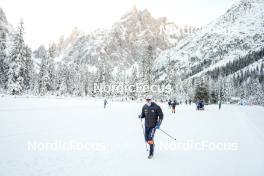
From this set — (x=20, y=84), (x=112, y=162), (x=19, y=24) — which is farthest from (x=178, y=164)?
(x=19, y=24)

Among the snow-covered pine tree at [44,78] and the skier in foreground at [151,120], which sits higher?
the snow-covered pine tree at [44,78]

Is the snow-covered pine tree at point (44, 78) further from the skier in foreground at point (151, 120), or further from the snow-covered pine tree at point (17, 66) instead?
the skier in foreground at point (151, 120)

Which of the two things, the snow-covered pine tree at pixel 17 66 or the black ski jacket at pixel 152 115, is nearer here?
the black ski jacket at pixel 152 115

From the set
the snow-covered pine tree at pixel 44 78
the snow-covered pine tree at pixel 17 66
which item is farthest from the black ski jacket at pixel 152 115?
the snow-covered pine tree at pixel 44 78

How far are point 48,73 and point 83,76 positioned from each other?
126 feet

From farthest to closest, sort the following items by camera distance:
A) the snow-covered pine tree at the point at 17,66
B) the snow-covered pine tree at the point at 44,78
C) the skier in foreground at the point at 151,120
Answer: the snow-covered pine tree at the point at 44,78, the snow-covered pine tree at the point at 17,66, the skier in foreground at the point at 151,120

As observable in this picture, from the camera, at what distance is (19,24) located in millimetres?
45094

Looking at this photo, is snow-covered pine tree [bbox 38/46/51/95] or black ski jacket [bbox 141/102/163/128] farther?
snow-covered pine tree [bbox 38/46/51/95]

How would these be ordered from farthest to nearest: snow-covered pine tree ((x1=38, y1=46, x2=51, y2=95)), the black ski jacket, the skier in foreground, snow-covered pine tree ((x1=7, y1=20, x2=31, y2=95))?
snow-covered pine tree ((x1=38, y1=46, x2=51, y2=95))
snow-covered pine tree ((x1=7, y1=20, x2=31, y2=95))
the black ski jacket
the skier in foreground

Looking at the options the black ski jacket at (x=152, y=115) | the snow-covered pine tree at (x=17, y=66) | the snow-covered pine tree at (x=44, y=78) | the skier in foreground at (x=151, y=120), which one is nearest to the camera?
the skier in foreground at (x=151, y=120)

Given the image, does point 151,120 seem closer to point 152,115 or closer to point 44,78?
point 152,115

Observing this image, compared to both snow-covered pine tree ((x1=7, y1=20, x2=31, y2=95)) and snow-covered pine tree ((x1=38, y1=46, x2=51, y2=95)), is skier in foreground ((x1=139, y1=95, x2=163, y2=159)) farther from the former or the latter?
snow-covered pine tree ((x1=38, y1=46, x2=51, y2=95))

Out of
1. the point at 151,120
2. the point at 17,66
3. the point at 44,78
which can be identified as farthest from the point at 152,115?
the point at 44,78

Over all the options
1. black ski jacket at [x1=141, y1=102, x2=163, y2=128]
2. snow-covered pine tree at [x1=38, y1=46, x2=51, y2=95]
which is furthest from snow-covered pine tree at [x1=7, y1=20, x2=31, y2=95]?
black ski jacket at [x1=141, y1=102, x2=163, y2=128]
